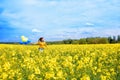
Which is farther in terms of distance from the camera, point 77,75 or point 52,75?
point 77,75

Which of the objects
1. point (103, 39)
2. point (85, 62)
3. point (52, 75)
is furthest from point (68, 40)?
point (52, 75)

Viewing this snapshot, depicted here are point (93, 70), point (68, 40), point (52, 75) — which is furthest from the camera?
point (68, 40)

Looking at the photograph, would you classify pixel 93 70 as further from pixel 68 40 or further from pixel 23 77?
pixel 68 40

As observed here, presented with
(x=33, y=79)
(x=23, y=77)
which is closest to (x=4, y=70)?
(x=23, y=77)

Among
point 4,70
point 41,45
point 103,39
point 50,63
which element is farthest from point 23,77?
point 103,39

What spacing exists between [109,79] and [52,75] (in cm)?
205

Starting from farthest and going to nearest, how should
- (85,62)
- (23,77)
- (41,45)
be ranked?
(41,45), (85,62), (23,77)

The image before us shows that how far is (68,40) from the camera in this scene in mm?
52000

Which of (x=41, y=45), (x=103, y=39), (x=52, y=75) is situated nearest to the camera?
(x=52, y=75)

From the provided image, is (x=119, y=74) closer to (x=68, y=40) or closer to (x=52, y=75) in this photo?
(x=52, y=75)

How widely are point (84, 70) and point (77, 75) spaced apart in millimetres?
676

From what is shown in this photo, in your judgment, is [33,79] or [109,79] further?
[109,79]

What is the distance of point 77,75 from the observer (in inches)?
348

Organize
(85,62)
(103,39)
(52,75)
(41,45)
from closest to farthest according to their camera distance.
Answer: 1. (52,75)
2. (85,62)
3. (41,45)
4. (103,39)
